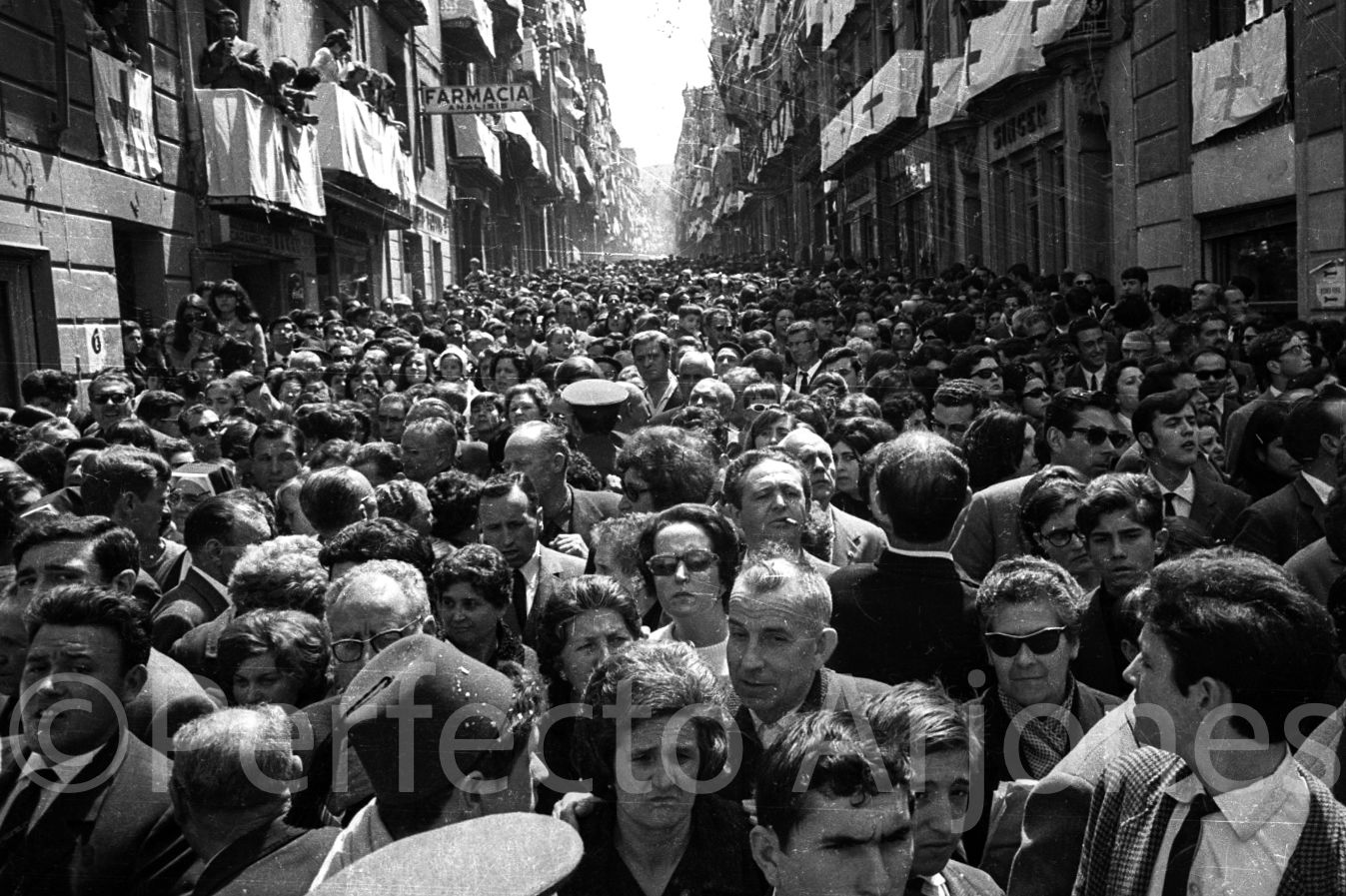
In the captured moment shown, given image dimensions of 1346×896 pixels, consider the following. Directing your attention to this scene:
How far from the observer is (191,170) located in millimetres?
15469

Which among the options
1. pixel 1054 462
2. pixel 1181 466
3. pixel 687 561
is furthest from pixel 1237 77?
pixel 687 561

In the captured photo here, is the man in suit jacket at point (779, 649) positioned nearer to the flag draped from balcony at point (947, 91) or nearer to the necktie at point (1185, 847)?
the necktie at point (1185, 847)

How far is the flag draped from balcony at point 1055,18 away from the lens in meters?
16.3

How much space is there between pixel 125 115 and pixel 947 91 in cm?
1337

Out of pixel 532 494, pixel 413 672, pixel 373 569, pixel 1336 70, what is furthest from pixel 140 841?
pixel 1336 70

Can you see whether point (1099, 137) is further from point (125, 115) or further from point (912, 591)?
point (912, 591)

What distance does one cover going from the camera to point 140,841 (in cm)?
287

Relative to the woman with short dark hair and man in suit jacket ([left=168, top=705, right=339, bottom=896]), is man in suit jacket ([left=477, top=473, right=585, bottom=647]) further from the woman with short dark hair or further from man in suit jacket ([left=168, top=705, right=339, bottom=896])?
the woman with short dark hair

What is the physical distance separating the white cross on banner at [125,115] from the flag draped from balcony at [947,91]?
12.1 metres

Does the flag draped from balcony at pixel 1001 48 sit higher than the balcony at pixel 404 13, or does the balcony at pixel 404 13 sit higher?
the balcony at pixel 404 13

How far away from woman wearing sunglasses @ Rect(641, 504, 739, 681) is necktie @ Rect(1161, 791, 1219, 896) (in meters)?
1.57

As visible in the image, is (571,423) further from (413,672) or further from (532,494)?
(413,672)

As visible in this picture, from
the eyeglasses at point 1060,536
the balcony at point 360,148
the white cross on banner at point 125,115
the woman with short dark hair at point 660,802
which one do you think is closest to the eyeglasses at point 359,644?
the woman with short dark hair at point 660,802

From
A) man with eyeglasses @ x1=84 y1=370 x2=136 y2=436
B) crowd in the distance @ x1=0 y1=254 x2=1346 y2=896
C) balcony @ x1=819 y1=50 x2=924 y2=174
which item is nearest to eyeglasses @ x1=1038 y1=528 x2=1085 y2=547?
crowd in the distance @ x1=0 y1=254 x2=1346 y2=896
